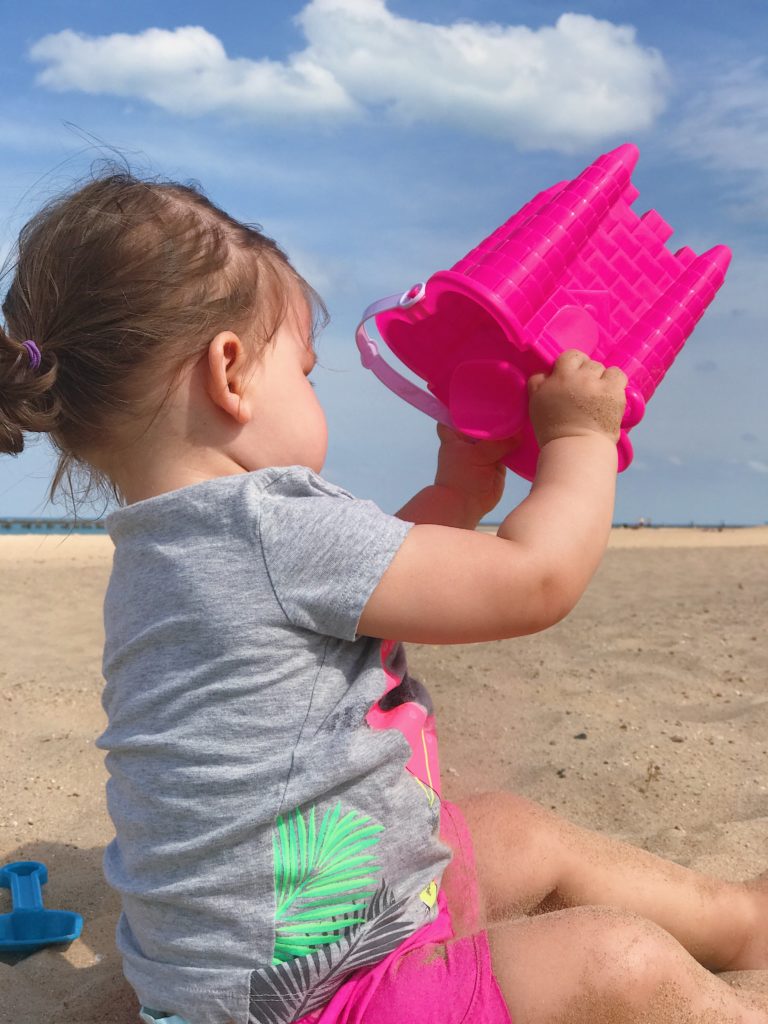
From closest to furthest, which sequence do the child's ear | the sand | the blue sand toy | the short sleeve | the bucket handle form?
the short sleeve → the child's ear → the bucket handle → the blue sand toy → the sand

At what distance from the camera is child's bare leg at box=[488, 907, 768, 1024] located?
4.95ft

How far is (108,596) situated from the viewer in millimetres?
1653

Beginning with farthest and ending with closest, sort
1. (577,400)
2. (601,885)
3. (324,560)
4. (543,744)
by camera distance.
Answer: (543,744) < (601,885) < (577,400) < (324,560)

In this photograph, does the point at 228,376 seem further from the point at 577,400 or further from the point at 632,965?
the point at 632,965

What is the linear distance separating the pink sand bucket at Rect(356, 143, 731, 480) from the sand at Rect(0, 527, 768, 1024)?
1.17 metres

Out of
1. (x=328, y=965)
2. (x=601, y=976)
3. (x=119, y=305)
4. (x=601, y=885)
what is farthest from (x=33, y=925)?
(x=119, y=305)

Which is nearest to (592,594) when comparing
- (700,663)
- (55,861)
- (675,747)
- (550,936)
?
(700,663)

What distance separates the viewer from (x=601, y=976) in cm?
151

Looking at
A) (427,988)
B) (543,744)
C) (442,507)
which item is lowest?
(543,744)

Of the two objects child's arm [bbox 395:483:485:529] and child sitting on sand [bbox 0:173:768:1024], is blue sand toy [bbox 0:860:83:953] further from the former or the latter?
child's arm [bbox 395:483:485:529]

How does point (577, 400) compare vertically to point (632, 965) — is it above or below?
above

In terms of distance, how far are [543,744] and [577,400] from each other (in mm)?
1950

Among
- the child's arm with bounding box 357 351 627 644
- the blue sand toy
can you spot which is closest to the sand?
the blue sand toy

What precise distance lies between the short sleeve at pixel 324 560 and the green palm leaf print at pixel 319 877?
0.91 feet
